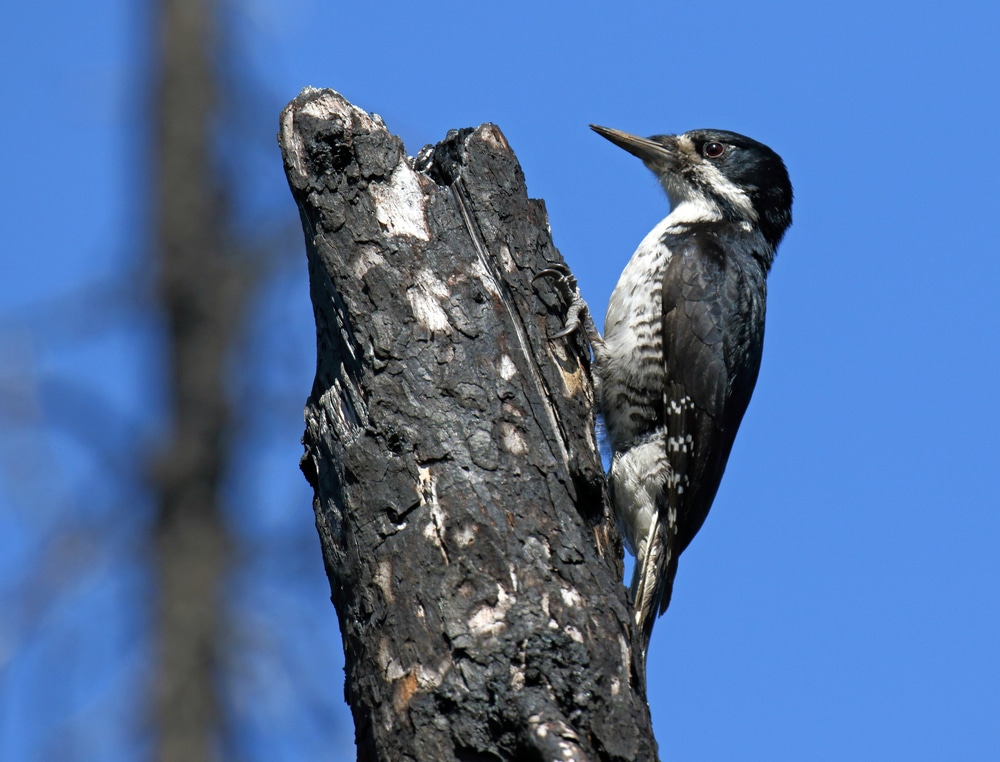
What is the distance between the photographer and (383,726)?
9.59 ft

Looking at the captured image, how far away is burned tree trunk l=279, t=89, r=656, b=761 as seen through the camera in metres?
2.87

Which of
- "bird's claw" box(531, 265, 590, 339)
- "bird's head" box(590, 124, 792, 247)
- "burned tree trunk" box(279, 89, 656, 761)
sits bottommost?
"burned tree trunk" box(279, 89, 656, 761)

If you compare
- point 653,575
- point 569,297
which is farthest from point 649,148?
point 653,575

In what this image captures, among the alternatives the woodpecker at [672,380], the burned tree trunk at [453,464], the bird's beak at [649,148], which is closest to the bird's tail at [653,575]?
the woodpecker at [672,380]

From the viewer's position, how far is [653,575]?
467 centimetres

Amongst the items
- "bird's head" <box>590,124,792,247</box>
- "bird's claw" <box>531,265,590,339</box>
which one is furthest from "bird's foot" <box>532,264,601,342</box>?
"bird's head" <box>590,124,792,247</box>

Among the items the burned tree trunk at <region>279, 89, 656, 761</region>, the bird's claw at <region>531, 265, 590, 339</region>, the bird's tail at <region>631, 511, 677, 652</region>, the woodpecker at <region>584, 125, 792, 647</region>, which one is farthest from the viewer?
the woodpecker at <region>584, 125, 792, 647</region>

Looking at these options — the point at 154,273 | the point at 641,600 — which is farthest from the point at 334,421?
the point at 154,273

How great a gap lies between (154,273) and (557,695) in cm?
372

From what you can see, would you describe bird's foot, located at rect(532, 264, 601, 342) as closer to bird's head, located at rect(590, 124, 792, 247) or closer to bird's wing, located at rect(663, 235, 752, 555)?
bird's wing, located at rect(663, 235, 752, 555)

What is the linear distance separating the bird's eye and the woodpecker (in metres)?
0.59

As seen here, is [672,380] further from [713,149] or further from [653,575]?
[713,149]

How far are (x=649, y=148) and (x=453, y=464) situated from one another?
3097mm

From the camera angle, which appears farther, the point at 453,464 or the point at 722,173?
the point at 722,173
